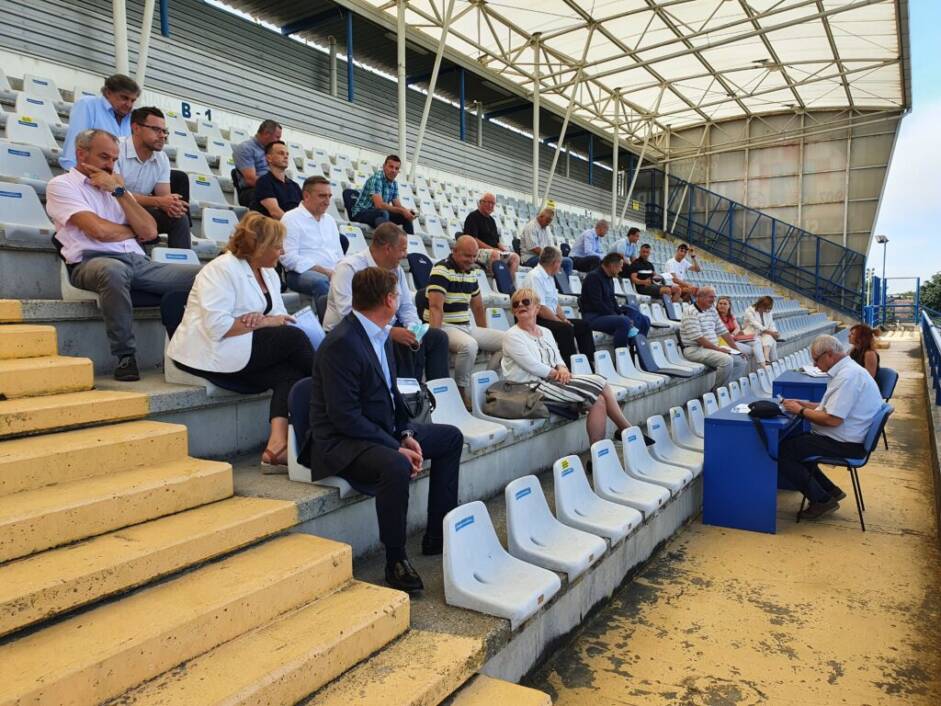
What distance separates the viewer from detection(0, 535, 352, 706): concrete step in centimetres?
145

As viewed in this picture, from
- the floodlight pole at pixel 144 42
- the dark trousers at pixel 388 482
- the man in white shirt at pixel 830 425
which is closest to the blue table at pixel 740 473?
the man in white shirt at pixel 830 425

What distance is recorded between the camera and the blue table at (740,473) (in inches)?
161

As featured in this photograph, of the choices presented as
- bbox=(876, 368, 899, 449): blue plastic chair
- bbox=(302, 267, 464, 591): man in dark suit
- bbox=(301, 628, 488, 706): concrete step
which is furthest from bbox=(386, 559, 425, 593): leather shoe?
bbox=(876, 368, 899, 449): blue plastic chair

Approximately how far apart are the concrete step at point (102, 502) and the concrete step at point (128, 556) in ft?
0.10

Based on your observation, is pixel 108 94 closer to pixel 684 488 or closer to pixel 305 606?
pixel 305 606

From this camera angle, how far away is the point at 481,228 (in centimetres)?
692

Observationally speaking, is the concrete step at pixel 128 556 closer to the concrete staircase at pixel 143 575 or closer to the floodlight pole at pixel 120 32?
the concrete staircase at pixel 143 575

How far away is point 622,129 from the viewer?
21656 mm

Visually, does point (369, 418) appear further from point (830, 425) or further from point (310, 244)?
point (830, 425)

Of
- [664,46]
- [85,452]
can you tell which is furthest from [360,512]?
[664,46]

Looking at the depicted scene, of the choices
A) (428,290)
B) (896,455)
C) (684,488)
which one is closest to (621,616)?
(684,488)

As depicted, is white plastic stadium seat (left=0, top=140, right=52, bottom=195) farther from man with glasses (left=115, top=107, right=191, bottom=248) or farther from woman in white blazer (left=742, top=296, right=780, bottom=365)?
woman in white blazer (left=742, top=296, right=780, bottom=365)

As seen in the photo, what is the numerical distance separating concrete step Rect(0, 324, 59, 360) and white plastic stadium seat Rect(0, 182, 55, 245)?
70 cm

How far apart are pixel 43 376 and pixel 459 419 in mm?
1977
